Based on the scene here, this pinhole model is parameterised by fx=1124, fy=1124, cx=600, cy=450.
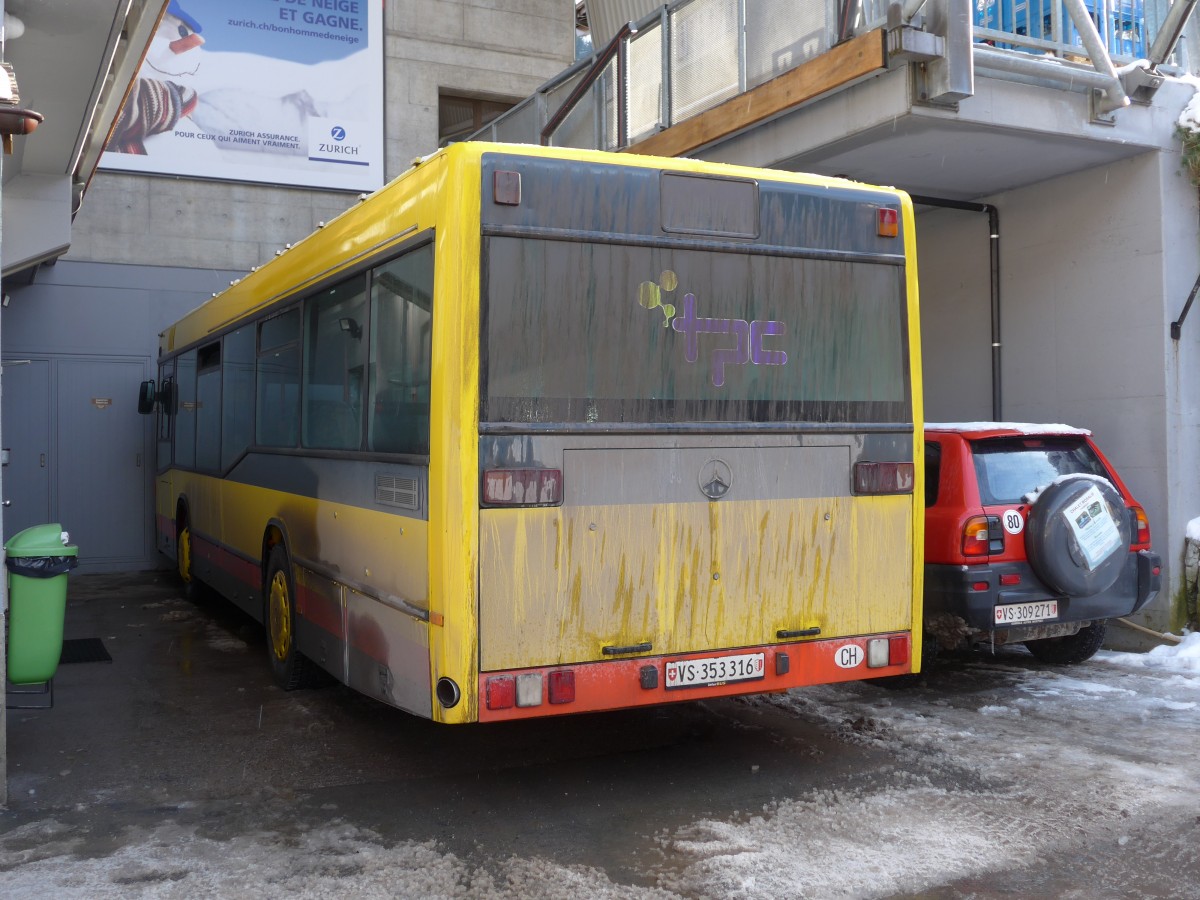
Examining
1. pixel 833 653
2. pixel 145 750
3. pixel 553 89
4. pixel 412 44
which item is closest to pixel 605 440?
pixel 833 653

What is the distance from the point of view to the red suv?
275 inches

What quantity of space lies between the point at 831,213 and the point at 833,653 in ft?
7.10

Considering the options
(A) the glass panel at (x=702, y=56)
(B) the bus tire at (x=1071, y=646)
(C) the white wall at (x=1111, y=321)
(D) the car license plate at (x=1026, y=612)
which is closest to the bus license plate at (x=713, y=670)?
(D) the car license plate at (x=1026, y=612)

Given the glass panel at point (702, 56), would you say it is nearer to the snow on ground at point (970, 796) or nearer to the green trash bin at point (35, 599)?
the snow on ground at point (970, 796)

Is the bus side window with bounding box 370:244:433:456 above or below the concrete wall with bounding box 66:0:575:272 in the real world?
below

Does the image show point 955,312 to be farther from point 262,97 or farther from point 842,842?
point 262,97

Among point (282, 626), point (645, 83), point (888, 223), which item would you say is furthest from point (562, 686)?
point (645, 83)

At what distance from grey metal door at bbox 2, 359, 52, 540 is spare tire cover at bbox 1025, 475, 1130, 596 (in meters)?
11.6

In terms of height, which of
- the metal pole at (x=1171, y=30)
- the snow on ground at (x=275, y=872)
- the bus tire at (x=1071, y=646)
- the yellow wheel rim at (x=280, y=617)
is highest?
the metal pole at (x=1171, y=30)

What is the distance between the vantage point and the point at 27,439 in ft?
45.1

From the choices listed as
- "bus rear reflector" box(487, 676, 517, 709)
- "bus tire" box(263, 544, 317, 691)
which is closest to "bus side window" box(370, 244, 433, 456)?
"bus rear reflector" box(487, 676, 517, 709)

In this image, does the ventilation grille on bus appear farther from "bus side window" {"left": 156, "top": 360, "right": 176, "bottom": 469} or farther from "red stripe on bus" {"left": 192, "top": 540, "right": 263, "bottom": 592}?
"bus side window" {"left": 156, "top": 360, "right": 176, "bottom": 469}

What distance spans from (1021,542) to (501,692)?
389 centimetres

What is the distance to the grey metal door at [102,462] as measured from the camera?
1397cm
